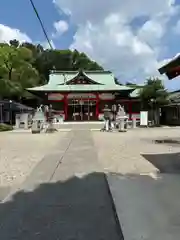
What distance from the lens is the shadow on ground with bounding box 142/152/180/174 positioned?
397 inches

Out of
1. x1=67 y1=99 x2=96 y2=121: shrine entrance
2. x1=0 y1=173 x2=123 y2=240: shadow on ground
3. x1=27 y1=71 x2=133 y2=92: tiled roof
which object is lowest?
x1=0 y1=173 x2=123 y2=240: shadow on ground

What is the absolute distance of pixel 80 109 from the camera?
55.2 metres

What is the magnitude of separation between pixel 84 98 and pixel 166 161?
144 feet

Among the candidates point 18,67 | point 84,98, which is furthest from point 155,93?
point 18,67

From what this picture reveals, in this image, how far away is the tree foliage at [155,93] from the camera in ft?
135

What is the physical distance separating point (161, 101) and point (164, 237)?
121ft

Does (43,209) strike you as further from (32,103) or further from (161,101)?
(32,103)

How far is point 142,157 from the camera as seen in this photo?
12.7 meters

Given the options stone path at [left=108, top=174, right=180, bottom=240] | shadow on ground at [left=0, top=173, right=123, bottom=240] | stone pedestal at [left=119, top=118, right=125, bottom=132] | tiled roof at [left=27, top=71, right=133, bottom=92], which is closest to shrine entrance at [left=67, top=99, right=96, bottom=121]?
tiled roof at [left=27, top=71, right=133, bottom=92]

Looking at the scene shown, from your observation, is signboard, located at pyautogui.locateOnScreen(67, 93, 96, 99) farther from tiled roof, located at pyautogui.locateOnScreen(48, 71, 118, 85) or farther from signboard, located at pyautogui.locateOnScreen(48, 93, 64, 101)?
tiled roof, located at pyautogui.locateOnScreen(48, 71, 118, 85)

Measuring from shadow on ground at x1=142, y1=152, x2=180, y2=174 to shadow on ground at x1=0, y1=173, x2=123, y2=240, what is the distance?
2456mm

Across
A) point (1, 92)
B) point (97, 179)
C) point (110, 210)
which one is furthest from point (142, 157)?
point (1, 92)

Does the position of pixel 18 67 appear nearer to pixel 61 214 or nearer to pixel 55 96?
pixel 55 96

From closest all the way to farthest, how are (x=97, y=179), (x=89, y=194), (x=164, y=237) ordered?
(x=164, y=237), (x=89, y=194), (x=97, y=179)
